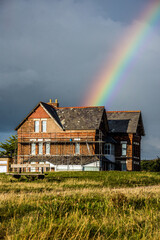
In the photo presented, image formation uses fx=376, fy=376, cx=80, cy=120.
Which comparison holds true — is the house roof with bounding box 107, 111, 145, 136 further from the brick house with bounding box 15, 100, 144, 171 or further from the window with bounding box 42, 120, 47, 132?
the window with bounding box 42, 120, 47, 132

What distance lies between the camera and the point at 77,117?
56.9 m

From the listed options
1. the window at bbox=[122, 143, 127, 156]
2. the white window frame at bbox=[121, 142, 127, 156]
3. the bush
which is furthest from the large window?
the bush

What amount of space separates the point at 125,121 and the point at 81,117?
953 cm

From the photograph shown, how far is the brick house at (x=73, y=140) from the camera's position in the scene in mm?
53938

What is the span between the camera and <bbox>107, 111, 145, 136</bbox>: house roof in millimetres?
61094

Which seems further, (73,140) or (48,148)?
(48,148)

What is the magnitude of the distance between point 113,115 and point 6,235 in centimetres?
5808

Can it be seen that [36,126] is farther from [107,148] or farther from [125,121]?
[125,121]

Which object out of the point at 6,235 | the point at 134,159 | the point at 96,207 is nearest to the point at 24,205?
the point at 96,207

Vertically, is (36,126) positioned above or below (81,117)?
below

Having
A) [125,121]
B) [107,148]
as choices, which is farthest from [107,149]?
[125,121]

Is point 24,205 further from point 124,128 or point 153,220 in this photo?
point 124,128

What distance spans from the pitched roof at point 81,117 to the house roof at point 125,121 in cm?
648

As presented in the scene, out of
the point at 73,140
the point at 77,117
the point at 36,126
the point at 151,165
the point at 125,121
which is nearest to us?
the point at 73,140
